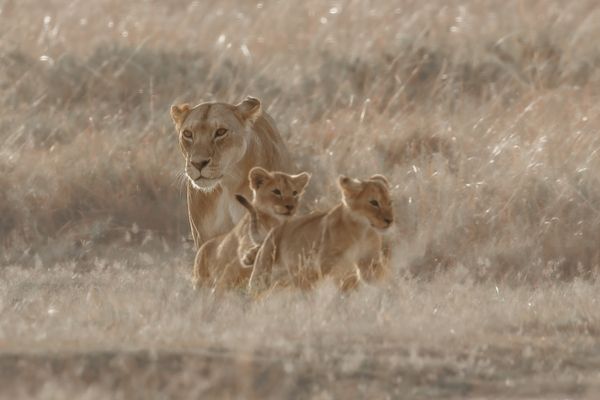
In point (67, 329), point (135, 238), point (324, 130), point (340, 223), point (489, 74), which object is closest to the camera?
point (67, 329)

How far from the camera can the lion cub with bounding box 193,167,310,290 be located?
957 centimetres

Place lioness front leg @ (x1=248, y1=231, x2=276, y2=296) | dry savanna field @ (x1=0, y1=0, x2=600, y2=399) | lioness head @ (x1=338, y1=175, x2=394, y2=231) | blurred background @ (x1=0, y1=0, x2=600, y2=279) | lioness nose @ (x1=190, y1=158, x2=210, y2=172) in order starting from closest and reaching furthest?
dry savanna field @ (x1=0, y1=0, x2=600, y2=399) → lioness head @ (x1=338, y1=175, x2=394, y2=231) → lioness front leg @ (x1=248, y1=231, x2=276, y2=296) → lioness nose @ (x1=190, y1=158, x2=210, y2=172) → blurred background @ (x1=0, y1=0, x2=600, y2=279)

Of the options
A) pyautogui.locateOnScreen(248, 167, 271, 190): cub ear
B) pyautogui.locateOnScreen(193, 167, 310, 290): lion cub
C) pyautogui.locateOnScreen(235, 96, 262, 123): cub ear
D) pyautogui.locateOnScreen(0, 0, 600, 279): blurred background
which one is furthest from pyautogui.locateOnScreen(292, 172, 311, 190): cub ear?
pyautogui.locateOnScreen(0, 0, 600, 279): blurred background

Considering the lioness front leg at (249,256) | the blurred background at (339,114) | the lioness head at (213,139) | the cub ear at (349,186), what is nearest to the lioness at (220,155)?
the lioness head at (213,139)

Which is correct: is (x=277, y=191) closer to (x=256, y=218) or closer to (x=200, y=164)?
(x=256, y=218)

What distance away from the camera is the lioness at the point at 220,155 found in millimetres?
10062

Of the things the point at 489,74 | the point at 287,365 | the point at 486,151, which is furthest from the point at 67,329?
the point at 489,74

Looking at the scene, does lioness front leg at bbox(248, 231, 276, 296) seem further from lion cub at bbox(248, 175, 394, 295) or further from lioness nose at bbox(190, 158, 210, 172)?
lioness nose at bbox(190, 158, 210, 172)

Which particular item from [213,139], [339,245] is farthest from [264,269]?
[213,139]

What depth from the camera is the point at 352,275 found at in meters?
9.38

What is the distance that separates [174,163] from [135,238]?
94cm

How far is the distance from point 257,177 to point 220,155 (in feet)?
1.73

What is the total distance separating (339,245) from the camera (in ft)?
30.0

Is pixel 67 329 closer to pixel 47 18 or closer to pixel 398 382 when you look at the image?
pixel 398 382
